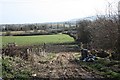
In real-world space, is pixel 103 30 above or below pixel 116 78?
above

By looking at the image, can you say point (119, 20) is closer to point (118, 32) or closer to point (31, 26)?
point (118, 32)

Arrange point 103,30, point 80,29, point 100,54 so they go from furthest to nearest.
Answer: point 80,29, point 100,54, point 103,30

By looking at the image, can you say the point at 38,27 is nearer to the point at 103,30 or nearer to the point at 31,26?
the point at 31,26

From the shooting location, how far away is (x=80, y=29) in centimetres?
4006

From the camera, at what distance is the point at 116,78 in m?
13.2


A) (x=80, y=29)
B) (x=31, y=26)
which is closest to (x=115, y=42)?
(x=80, y=29)

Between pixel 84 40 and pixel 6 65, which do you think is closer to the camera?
pixel 6 65

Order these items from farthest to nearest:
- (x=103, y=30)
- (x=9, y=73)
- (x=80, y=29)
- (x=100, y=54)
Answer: (x=80, y=29)
(x=100, y=54)
(x=103, y=30)
(x=9, y=73)

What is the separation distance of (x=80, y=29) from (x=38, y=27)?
2657 cm

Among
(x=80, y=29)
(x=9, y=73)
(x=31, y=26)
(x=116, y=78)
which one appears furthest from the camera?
(x=31, y=26)

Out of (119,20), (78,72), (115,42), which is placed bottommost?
(78,72)

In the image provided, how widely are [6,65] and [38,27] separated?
4938 centimetres

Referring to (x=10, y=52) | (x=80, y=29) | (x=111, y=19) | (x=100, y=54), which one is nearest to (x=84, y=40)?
(x=80, y=29)

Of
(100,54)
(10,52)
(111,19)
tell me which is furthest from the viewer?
(100,54)
